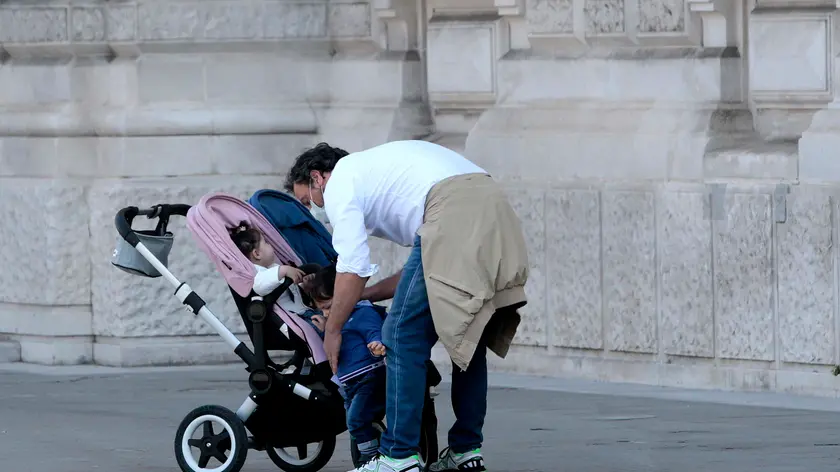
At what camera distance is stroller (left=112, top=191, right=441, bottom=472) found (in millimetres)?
7148

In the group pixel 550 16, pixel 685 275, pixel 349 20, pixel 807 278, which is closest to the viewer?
pixel 807 278

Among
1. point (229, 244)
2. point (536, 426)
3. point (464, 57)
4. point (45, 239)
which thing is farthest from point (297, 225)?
point (45, 239)

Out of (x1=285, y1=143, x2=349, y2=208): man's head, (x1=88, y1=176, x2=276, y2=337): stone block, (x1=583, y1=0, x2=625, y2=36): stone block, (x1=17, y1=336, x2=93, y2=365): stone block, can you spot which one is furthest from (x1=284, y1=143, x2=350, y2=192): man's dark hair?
(x1=17, y1=336, x2=93, y2=365): stone block

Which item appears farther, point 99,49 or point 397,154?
point 99,49

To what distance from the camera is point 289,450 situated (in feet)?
26.3

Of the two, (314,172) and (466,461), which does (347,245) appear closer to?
(314,172)

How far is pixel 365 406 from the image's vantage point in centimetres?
700

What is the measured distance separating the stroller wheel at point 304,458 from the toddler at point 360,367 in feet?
1.10

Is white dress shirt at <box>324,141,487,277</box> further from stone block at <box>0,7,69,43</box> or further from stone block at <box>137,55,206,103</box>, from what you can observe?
stone block at <box>0,7,69,43</box>

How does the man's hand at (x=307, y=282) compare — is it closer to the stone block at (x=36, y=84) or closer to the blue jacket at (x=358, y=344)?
the blue jacket at (x=358, y=344)

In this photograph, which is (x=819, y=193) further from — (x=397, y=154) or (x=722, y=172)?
(x=397, y=154)

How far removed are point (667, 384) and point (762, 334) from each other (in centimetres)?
61

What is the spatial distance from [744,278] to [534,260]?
126 centimetres

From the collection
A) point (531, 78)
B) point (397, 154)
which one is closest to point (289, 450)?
point (397, 154)
